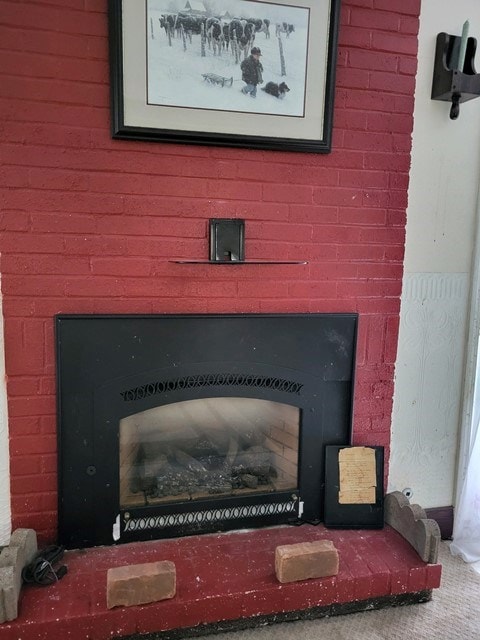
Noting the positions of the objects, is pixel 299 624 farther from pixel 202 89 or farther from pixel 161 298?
pixel 202 89

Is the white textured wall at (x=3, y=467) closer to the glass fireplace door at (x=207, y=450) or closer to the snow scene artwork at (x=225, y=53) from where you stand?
the glass fireplace door at (x=207, y=450)

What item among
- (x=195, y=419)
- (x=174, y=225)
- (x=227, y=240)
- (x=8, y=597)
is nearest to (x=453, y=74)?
(x=227, y=240)

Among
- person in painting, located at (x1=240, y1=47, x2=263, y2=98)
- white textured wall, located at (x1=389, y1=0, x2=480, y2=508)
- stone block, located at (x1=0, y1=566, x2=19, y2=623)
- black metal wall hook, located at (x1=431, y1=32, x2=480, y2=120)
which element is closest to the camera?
stone block, located at (x1=0, y1=566, x2=19, y2=623)

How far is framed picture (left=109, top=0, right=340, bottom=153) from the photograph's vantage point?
1.49 meters

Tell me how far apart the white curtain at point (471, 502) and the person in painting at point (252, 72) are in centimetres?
124

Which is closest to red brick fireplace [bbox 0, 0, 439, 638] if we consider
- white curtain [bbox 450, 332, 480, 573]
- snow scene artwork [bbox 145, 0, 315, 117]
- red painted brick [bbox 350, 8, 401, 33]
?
red painted brick [bbox 350, 8, 401, 33]

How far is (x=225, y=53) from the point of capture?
5.10 feet

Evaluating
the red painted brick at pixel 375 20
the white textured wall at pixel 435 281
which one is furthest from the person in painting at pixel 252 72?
the white textured wall at pixel 435 281

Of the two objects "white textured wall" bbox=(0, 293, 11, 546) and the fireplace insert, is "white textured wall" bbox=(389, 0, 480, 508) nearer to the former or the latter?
the fireplace insert

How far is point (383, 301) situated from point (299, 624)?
3.47ft

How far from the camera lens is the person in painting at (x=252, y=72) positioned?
1.58 meters

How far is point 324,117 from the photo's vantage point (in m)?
1.65

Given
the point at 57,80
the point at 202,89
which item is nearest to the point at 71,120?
the point at 57,80

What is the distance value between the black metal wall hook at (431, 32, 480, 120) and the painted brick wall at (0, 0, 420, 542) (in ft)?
0.31
